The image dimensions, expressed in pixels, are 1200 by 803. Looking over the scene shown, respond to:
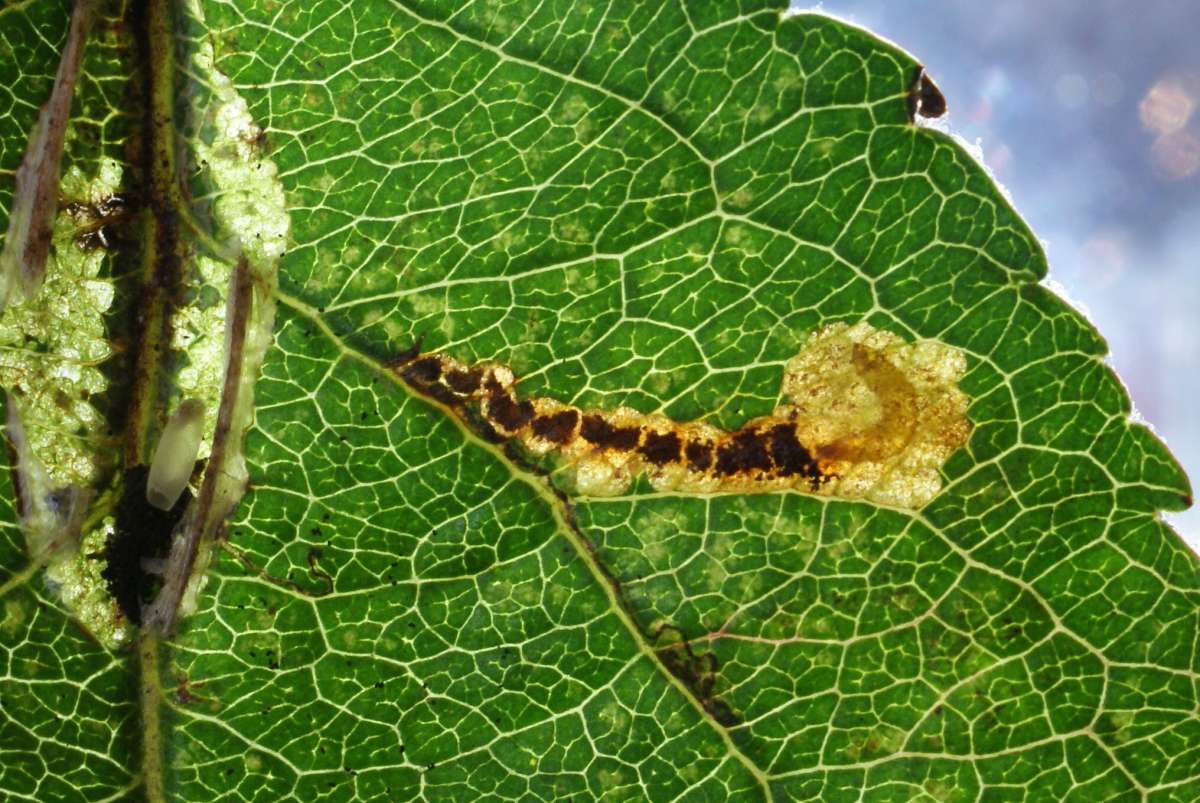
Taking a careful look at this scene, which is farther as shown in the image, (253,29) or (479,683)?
(479,683)

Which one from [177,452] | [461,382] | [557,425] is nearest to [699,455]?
[557,425]

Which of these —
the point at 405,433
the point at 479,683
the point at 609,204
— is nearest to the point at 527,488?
the point at 405,433

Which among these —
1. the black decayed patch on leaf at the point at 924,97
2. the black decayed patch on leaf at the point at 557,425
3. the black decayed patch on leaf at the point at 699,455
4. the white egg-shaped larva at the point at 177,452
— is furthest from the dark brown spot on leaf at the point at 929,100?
the white egg-shaped larva at the point at 177,452

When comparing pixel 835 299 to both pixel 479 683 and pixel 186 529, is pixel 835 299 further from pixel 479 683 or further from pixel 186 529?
pixel 186 529

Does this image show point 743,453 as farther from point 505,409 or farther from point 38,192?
point 38,192

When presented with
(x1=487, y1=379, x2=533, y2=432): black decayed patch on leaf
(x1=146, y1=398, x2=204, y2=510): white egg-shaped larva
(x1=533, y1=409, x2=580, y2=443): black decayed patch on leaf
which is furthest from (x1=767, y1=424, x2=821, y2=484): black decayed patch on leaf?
(x1=146, y1=398, x2=204, y2=510): white egg-shaped larva
